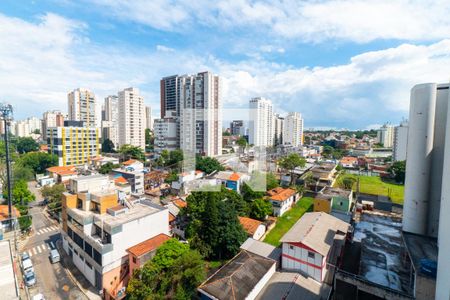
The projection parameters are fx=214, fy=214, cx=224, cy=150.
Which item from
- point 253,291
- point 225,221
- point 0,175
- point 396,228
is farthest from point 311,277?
point 0,175

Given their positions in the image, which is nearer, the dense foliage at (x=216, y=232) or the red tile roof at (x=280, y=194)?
the dense foliage at (x=216, y=232)

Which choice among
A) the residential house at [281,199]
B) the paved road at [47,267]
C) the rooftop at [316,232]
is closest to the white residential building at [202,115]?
the residential house at [281,199]

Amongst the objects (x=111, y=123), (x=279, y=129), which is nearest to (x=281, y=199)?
(x=279, y=129)

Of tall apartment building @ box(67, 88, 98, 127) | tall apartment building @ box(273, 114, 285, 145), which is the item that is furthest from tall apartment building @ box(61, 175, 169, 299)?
tall apartment building @ box(273, 114, 285, 145)

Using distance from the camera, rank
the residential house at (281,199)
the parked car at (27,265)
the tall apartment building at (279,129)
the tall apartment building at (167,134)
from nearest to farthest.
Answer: the parked car at (27,265)
the residential house at (281,199)
the tall apartment building at (167,134)
the tall apartment building at (279,129)

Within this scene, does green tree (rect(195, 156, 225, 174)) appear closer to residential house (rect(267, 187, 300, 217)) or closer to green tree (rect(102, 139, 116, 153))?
residential house (rect(267, 187, 300, 217))

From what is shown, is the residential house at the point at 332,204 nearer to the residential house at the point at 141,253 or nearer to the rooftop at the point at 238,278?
the rooftop at the point at 238,278
